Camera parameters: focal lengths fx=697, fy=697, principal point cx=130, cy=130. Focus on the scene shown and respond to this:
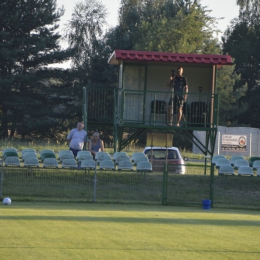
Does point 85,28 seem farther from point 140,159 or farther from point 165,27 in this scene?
point 140,159

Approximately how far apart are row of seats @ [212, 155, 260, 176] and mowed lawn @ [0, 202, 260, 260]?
5.16 meters

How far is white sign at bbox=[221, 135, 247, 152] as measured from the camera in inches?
1758

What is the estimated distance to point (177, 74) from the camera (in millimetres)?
25453

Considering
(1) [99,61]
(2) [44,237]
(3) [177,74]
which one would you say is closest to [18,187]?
(3) [177,74]

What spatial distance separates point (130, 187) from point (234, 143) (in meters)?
24.9

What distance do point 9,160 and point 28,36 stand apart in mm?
31600

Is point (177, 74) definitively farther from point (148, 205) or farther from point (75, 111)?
point (75, 111)

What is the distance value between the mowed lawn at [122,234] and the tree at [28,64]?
Answer: 1328 inches

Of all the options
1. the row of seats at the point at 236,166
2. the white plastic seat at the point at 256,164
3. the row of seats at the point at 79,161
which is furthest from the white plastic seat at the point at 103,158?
the white plastic seat at the point at 256,164

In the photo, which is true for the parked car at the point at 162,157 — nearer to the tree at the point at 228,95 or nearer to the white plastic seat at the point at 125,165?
the white plastic seat at the point at 125,165

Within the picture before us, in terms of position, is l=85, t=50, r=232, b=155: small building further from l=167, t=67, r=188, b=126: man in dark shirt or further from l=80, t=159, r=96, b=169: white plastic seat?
l=80, t=159, r=96, b=169: white plastic seat

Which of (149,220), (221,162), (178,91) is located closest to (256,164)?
(221,162)

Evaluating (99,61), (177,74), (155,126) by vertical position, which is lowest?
(155,126)

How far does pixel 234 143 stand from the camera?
4534cm
